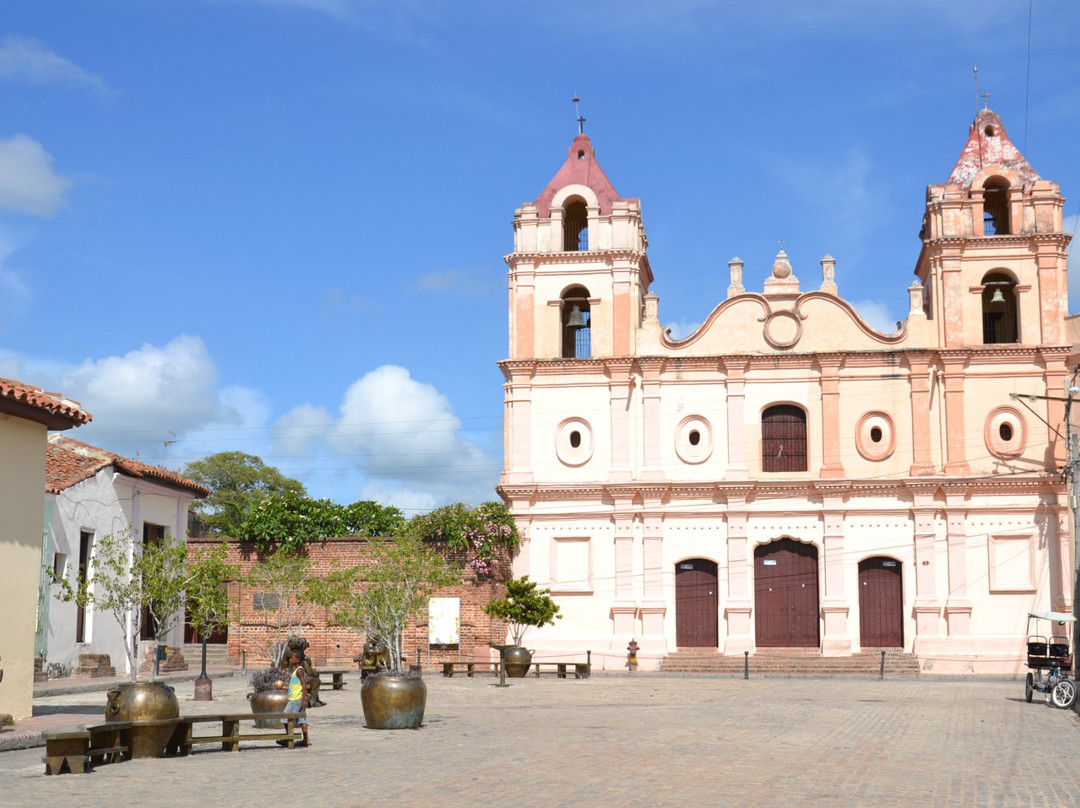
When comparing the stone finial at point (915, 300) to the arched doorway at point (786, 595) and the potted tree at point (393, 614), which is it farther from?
the potted tree at point (393, 614)

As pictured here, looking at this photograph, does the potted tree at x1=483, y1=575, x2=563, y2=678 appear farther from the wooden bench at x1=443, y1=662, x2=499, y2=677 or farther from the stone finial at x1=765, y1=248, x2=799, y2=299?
the stone finial at x1=765, y1=248, x2=799, y2=299

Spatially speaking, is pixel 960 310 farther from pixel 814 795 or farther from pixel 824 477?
pixel 814 795

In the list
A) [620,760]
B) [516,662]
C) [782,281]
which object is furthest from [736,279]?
[620,760]

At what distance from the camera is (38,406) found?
18953 millimetres

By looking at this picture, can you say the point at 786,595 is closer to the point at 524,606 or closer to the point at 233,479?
the point at 524,606

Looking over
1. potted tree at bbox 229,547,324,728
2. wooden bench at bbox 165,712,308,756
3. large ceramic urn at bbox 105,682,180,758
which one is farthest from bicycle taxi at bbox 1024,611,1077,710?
large ceramic urn at bbox 105,682,180,758

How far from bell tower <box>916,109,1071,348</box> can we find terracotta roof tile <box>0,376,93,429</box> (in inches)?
1082

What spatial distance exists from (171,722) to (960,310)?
3038cm

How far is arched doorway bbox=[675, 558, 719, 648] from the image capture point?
3891 cm

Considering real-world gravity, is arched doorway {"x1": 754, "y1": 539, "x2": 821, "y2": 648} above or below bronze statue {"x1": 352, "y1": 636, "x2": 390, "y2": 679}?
above

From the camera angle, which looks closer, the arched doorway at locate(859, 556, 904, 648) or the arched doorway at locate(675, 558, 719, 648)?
the arched doorway at locate(859, 556, 904, 648)

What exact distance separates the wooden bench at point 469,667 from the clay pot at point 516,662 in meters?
0.36

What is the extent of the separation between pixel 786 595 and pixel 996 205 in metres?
14.2

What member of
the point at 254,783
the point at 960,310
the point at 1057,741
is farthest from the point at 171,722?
the point at 960,310
